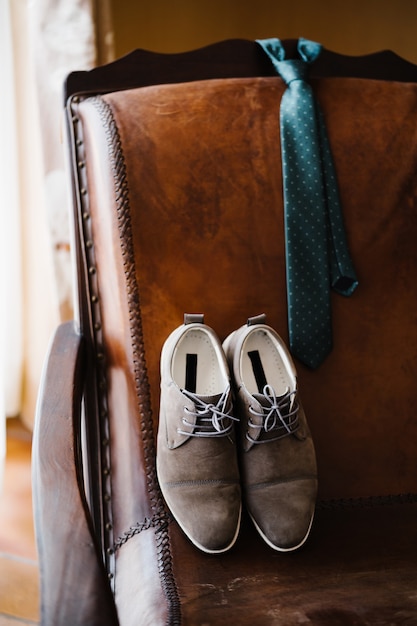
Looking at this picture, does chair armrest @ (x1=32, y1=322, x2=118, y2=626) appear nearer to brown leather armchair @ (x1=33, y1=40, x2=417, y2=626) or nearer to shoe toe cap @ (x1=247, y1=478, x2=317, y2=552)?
brown leather armchair @ (x1=33, y1=40, x2=417, y2=626)

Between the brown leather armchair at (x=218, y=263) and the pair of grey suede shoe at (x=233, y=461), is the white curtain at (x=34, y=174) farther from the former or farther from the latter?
the pair of grey suede shoe at (x=233, y=461)

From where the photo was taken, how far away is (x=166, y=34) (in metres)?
1.64

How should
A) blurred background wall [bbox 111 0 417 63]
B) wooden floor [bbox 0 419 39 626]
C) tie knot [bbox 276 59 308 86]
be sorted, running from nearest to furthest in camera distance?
tie knot [bbox 276 59 308 86], wooden floor [bbox 0 419 39 626], blurred background wall [bbox 111 0 417 63]

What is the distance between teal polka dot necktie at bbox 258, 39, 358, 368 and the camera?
1066mm

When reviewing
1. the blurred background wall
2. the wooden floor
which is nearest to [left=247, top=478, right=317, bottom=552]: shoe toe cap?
the wooden floor

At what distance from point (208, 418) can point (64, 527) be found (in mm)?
238

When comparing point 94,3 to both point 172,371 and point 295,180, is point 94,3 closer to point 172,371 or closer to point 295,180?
point 295,180

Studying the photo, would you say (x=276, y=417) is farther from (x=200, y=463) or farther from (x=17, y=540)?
(x=17, y=540)

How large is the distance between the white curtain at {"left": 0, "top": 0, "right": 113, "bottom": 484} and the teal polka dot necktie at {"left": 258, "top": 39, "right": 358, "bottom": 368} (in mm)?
626

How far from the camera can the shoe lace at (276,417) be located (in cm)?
88

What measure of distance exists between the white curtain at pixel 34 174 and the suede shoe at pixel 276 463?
84 cm

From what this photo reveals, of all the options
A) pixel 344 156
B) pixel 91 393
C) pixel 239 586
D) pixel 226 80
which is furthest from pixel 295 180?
pixel 239 586

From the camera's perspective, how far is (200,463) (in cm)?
87

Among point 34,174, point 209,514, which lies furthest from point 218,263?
point 34,174
